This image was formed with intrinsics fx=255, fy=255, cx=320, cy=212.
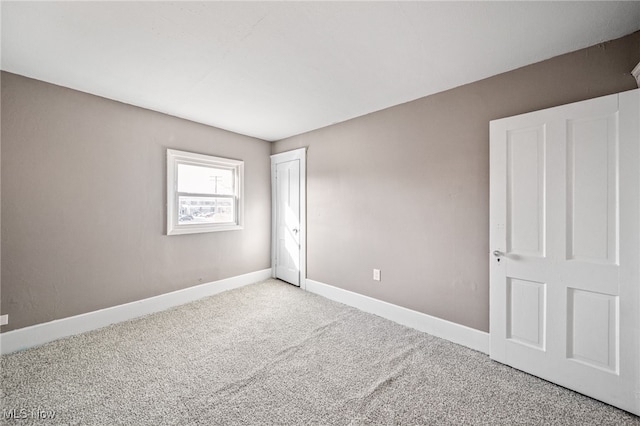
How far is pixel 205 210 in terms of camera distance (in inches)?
145

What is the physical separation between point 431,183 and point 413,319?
4.81 feet

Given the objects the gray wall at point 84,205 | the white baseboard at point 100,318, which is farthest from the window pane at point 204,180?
the white baseboard at point 100,318

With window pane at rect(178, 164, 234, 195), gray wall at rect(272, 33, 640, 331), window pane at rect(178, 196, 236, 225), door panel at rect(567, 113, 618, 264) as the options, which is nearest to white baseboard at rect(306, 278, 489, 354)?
gray wall at rect(272, 33, 640, 331)

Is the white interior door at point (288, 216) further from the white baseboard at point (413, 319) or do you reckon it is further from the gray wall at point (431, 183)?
the white baseboard at point (413, 319)

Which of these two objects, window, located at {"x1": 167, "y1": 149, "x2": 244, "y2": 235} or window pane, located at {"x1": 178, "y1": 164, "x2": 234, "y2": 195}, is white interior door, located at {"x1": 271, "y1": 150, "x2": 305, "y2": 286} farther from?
window pane, located at {"x1": 178, "y1": 164, "x2": 234, "y2": 195}

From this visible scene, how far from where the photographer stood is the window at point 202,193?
3299 mm

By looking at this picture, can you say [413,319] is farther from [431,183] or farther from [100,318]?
[100,318]

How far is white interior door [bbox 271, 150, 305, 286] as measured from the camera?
4004mm

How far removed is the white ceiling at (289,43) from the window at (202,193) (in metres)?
0.98

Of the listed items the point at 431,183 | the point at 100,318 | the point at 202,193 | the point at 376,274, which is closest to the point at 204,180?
the point at 202,193

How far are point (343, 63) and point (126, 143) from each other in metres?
2.57

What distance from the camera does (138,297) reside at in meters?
3.00

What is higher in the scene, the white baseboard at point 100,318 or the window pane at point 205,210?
the window pane at point 205,210

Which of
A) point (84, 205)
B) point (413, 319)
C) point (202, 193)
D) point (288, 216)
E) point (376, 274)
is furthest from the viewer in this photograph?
point (288, 216)
